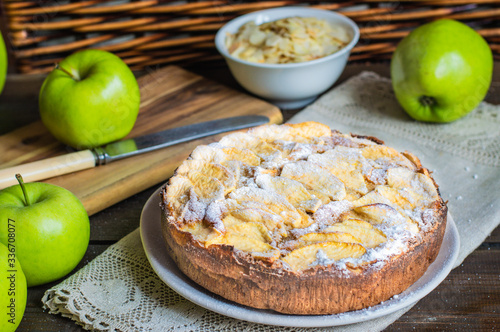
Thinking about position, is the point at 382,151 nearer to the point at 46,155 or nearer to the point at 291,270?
the point at 291,270

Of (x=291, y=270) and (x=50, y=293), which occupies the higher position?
(x=291, y=270)

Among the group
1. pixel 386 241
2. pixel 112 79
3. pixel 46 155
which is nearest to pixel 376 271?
pixel 386 241

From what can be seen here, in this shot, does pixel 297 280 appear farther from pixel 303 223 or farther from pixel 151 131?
pixel 151 131

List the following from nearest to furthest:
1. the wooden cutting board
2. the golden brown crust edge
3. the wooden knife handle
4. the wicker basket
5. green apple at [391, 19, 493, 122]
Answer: the golden brown crust edge → the wooden knife handle → the wooden cutting board → green apple at [391, 19, 493, 122] → the wicker basket

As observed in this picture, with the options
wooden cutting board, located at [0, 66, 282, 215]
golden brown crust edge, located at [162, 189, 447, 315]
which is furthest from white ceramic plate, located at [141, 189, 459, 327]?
wooden cutting board, located at [0, 66, 282, 215]

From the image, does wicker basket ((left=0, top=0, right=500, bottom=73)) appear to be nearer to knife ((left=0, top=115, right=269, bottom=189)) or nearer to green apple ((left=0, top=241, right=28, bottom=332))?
knife ((left=0, top=115, right=269, bottom=189))

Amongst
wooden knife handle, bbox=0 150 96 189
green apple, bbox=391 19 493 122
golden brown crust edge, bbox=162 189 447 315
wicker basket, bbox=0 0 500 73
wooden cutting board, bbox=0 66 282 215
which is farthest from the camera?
wicker basket, bbox=0 0 500 73

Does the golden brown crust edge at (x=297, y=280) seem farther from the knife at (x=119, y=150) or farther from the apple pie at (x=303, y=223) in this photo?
the knife at (x=119, y=150)
